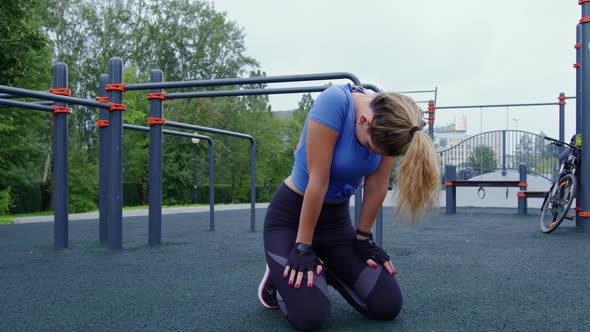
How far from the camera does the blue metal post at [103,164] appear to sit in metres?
3.96

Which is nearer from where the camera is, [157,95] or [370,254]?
[370,254]

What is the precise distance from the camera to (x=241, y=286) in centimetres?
260

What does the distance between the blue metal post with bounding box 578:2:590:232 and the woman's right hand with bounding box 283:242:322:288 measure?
3705mm

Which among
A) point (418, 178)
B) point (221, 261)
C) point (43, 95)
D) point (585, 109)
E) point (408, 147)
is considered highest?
point (585, 109)

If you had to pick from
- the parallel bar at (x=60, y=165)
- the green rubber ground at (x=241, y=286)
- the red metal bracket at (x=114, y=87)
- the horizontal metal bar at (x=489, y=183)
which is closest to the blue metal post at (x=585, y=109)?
the green rubber ground at (x=241, y=286)

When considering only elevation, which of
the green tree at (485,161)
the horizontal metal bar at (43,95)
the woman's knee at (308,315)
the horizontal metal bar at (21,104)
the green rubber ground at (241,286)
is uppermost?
the horizontal metal bar at (21,104)

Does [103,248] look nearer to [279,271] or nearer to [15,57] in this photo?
[279,271]

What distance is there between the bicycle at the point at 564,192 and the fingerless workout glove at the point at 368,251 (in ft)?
10.7

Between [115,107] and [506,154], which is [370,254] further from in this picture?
[506,154]

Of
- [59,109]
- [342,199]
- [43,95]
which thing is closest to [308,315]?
[342,199]

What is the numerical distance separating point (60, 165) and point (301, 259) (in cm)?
272

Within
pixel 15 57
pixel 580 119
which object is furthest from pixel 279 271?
pixel 15 57

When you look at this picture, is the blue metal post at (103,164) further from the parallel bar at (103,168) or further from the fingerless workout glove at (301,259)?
the fingerless workout glove at (301,259)

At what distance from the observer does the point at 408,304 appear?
2.18 metres
